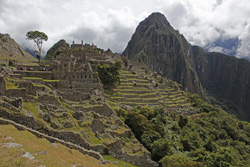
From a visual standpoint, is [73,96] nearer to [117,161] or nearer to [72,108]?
[72,108]

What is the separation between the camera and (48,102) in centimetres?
1859

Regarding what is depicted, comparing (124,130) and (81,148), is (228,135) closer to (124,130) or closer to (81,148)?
(124,130)

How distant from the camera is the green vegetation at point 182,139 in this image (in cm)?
2264

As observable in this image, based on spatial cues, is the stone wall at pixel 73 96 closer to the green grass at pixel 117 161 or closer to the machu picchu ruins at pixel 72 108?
the machu picchu ruins at pixel 72 108

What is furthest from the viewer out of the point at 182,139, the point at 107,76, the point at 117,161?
the point at 107,76

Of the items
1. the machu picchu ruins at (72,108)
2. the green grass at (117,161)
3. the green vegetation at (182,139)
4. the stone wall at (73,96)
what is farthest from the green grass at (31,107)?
the green vegetation at (182,139)

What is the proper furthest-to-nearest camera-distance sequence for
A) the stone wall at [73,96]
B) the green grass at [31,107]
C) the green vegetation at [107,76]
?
the green vegetation at [107,76] < the stone wall at [73,96] < the green grass at [31,107]

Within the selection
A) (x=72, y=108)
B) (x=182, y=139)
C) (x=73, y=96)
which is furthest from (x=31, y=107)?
(x=182, y=139)

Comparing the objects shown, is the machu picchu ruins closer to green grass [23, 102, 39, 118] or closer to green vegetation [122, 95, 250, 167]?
green grass [23, 102, 39, 118]

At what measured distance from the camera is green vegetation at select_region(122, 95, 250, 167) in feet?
74.3

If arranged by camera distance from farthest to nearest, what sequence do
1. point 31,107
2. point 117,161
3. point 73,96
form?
point 73,96 → point 117,161 → point 31,107

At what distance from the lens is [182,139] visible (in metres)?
32.5

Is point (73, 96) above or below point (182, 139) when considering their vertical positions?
above

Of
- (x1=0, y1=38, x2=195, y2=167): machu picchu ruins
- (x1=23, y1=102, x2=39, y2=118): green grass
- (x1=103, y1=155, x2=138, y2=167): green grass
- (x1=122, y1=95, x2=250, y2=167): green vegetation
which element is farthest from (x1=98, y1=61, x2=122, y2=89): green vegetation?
(x1=103, y1=155, x2=138, y2=167): green grass
